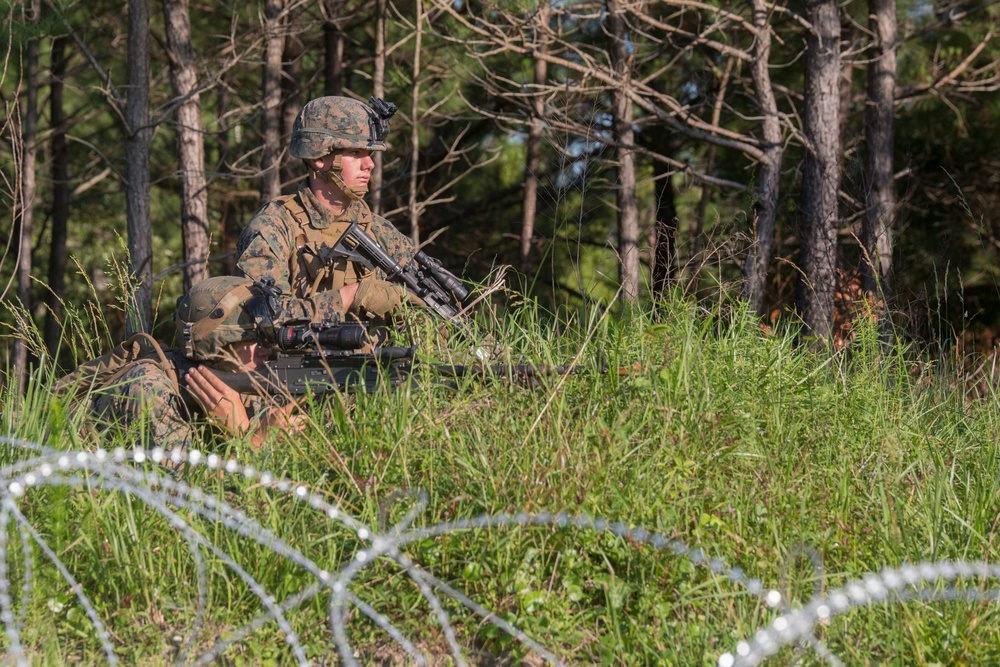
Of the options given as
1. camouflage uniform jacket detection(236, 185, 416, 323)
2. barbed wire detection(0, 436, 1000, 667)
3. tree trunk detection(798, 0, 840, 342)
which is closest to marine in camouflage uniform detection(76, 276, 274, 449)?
camouflage uniform jacket detection(236, 185, 416, 323)

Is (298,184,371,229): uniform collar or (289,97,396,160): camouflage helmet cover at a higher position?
(289,97,396,160): camouflage helmet cover

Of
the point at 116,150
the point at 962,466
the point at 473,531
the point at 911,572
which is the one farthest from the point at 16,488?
the point at 116,150

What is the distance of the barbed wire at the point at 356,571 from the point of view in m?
2.59

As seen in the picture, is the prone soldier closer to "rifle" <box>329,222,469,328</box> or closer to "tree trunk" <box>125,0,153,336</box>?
"rifle" <box>329,222,469,328</box>

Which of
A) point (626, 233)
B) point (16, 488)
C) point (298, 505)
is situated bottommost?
point (626, 233)

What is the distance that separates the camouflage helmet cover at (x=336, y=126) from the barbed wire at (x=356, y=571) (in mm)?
2243

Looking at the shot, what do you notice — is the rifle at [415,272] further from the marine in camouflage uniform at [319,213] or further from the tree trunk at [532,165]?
the tree trunk at [532,165]

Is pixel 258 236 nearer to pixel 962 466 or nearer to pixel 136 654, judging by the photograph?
pixel 136 654

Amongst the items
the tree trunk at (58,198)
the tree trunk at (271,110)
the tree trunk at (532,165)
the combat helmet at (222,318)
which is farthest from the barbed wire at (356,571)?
the tree trunk at (58,198)

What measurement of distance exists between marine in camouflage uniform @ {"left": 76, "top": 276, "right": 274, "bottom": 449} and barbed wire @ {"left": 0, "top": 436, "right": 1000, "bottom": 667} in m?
0.77

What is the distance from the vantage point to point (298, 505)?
3.20 m

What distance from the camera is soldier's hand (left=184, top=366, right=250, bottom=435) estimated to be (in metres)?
3.98

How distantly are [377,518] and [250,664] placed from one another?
1.71ft

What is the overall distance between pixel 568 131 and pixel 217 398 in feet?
13.3
